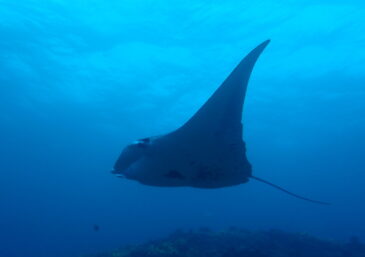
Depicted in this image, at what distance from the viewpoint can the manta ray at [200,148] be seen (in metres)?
4.94

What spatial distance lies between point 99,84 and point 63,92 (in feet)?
17.5

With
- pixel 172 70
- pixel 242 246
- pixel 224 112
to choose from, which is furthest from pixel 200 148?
pixel 172 70

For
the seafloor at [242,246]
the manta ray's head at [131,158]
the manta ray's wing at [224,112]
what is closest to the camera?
the manta ray's wing at [224,112]

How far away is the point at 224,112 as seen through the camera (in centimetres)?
500

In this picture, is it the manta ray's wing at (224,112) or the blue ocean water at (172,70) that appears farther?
the blue ocean water at (172,70)

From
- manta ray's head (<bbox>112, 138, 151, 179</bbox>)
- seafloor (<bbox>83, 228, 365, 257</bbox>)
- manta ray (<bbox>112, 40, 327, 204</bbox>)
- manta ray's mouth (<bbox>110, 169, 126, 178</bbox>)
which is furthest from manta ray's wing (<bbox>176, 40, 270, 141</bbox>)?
seafloor (<bbox>83, 228, 365, 257</bbox>)

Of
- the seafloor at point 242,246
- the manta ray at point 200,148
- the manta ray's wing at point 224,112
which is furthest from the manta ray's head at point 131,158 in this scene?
the seafloor at point 242,246

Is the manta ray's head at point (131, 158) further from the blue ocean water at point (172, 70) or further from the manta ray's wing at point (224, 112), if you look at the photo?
the blue ocean water at point (172, 70)

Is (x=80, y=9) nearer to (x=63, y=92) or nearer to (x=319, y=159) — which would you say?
(x=63, y=92)

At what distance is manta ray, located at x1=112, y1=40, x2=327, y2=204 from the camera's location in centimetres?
494

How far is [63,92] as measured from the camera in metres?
36.1

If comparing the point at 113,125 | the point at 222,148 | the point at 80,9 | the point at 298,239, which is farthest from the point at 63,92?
the point at 222,148

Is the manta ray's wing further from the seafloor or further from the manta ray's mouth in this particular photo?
the seafloor

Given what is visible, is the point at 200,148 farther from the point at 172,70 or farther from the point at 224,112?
the point at 172,70
